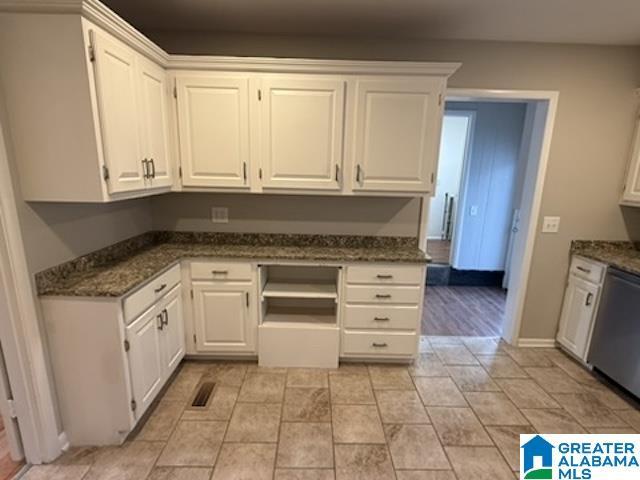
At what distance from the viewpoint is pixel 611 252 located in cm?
275

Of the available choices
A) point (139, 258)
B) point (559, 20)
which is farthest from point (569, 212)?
point (139, 258)

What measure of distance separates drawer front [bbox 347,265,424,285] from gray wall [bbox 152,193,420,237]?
1.51 ft

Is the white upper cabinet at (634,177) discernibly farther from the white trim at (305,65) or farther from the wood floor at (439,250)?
the wood floor at (439,250)

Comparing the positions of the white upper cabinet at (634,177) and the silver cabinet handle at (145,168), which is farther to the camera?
the white upper cabinet at (634,177)

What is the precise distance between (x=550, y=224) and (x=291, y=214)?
2241 mm

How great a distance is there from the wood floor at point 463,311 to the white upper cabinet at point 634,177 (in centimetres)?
161

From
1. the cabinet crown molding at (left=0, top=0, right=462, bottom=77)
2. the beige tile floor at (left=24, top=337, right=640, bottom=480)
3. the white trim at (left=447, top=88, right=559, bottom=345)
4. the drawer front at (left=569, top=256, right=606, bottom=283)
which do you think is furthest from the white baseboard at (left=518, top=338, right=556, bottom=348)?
the cabinet crown molding at (left=0, top=0, right=462, bottom=77)

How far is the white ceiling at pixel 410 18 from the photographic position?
2.08m

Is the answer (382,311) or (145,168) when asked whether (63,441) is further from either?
(382,311)

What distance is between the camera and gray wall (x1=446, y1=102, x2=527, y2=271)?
4473mm

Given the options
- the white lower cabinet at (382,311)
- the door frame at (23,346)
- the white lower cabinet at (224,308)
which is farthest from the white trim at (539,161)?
the door frame at (23,346)

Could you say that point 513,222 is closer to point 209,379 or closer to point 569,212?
point 569,212

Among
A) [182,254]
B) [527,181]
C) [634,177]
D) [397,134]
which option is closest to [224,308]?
[182,254]

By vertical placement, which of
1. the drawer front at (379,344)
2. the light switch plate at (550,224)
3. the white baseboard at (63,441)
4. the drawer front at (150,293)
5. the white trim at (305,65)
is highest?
the white trim at (305,65)
